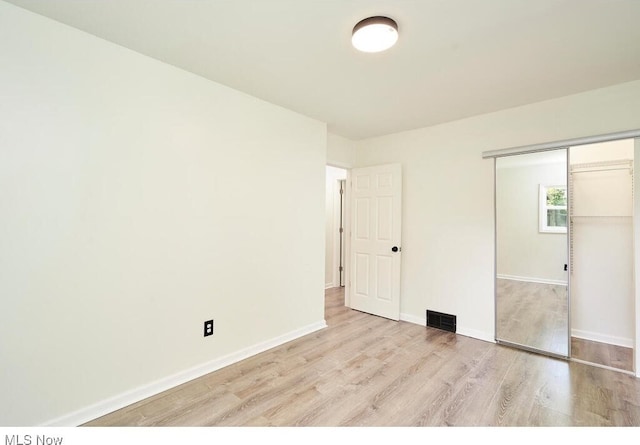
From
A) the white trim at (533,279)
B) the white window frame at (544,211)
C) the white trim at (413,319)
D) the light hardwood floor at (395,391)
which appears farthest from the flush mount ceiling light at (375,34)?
the white trim at (413,319)

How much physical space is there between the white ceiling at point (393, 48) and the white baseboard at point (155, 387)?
2.36 m

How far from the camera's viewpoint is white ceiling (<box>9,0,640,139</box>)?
1585 millimetres

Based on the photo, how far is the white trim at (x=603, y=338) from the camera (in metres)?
2.79

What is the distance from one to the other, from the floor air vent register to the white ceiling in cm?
234

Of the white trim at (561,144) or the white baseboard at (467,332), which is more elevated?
the white trim at (561,144)

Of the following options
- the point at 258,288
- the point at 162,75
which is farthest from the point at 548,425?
the point at 162,75

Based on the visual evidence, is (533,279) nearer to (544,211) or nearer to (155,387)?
(544,211)

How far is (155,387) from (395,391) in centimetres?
174

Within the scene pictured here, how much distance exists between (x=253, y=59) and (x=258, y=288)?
194 cm

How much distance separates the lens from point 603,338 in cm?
290

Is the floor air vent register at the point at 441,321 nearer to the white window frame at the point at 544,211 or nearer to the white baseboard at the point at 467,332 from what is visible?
the white baseboard at the point at 467,332

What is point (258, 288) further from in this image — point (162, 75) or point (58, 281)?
point (162, 75)

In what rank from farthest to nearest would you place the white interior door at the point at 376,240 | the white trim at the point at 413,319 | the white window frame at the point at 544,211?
the white interior door at the point at 376,240
the white trim at the point at 413,319
the white window frame at the point at 544,211
